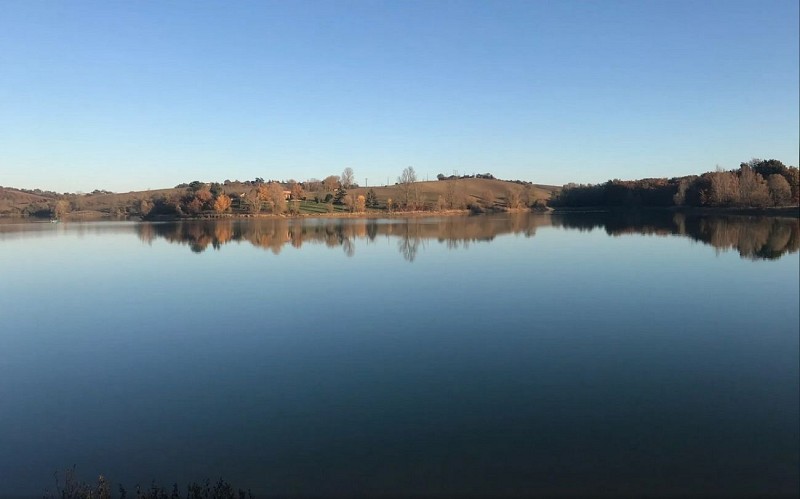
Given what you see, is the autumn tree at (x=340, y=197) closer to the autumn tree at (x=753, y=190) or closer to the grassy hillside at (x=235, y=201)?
the grassy hillside at (x=235, y=201)

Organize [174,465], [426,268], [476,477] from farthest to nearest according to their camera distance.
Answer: [426,268] → [174,465] → [476,477]

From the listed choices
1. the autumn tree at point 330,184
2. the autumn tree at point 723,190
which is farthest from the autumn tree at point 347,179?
the autumn tree at point 723,190

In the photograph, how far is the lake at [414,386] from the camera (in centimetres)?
544

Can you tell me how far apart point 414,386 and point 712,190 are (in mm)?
66341

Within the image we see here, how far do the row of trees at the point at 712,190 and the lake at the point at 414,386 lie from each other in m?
45.5

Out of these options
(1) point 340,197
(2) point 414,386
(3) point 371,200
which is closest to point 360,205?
(3) point 371,200

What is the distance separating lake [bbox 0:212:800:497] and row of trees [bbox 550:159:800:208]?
45.5 meters

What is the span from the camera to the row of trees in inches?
2078

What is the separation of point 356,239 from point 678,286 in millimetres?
23325

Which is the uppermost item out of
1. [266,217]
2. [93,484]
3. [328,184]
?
[328,184]

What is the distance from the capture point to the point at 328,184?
9625 centimetres

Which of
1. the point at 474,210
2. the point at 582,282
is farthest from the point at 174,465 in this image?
the point at 474,210

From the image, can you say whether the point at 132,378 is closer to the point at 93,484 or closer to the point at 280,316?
the point at 93,484

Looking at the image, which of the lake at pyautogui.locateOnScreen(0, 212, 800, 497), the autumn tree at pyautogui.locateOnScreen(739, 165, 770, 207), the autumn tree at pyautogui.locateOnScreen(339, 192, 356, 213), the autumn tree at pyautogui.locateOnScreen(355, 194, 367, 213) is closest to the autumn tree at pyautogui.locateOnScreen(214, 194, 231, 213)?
the autumn tree at pyautogui.locateOnScreen(339, 192, 356, 213)
